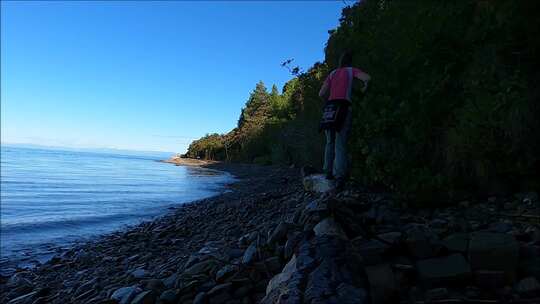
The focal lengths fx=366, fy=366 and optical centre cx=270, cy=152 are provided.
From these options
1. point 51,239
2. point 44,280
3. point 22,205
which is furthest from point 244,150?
point 44,280

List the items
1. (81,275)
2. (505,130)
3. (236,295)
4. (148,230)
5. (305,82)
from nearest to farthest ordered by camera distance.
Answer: (236,295)
(505,130)
(81,275)
(148,230)
(305,82)

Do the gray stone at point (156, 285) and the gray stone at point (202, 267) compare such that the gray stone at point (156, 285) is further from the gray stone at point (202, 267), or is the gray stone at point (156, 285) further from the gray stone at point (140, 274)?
the gray stone at point (140, 274)

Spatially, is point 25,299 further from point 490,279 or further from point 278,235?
point 490,279

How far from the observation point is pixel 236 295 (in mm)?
3189

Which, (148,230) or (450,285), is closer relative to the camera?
(450,285)

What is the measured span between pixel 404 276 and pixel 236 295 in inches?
55.9

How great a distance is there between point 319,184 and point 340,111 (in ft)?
5.20

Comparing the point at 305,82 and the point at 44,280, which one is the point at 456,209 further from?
the point at 305,82

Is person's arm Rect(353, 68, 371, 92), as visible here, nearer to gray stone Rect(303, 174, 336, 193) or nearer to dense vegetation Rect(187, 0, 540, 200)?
dense vegetation Rect(187, 0, 540, 200)

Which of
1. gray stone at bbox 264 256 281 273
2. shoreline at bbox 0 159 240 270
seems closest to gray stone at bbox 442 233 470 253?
gray stone at bbox 264 256 281 273

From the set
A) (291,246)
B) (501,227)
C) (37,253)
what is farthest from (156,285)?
(37,253)

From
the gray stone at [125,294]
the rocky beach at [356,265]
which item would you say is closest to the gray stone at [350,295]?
the rocky beach at [356,265]

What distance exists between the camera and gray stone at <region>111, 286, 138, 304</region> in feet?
11.9

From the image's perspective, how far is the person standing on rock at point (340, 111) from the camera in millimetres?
5754
